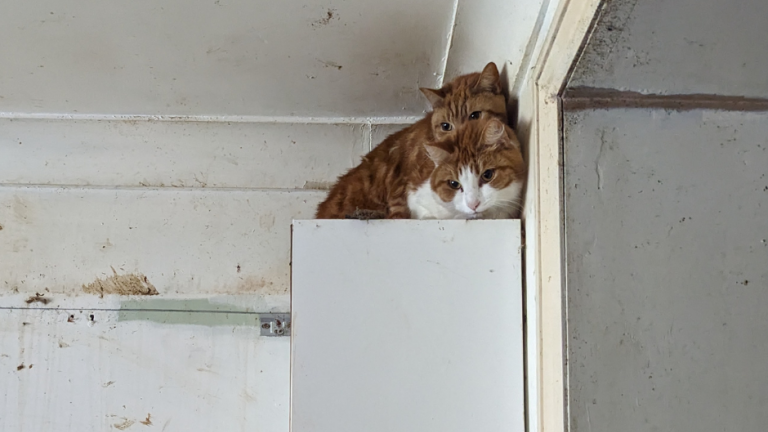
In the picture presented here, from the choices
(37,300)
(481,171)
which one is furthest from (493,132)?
(37,300)

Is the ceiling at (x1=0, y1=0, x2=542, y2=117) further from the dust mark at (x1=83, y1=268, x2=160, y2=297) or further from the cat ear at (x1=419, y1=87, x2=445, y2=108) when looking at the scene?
the dust mark at (x1=83, y1=268, x2=160, y2=297)

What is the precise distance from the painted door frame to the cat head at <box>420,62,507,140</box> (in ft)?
0.40

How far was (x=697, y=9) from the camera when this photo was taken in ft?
2.31

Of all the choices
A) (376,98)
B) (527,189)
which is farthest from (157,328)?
(527,189)

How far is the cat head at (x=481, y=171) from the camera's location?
1038mm

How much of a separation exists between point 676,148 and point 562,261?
0.24 metres

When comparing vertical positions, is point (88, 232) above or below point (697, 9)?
below

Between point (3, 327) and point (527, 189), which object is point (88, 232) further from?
point (527, 189)

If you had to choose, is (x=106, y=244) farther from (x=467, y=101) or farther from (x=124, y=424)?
(x=467, y=101)

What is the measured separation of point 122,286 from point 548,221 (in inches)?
53.7

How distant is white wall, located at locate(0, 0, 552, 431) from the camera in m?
1.47

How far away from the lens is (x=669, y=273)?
2.63ft

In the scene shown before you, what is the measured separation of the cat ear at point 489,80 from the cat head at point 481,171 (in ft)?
0.29

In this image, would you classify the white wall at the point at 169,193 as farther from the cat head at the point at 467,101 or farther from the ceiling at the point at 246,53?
the cat head at the point at 467,101
